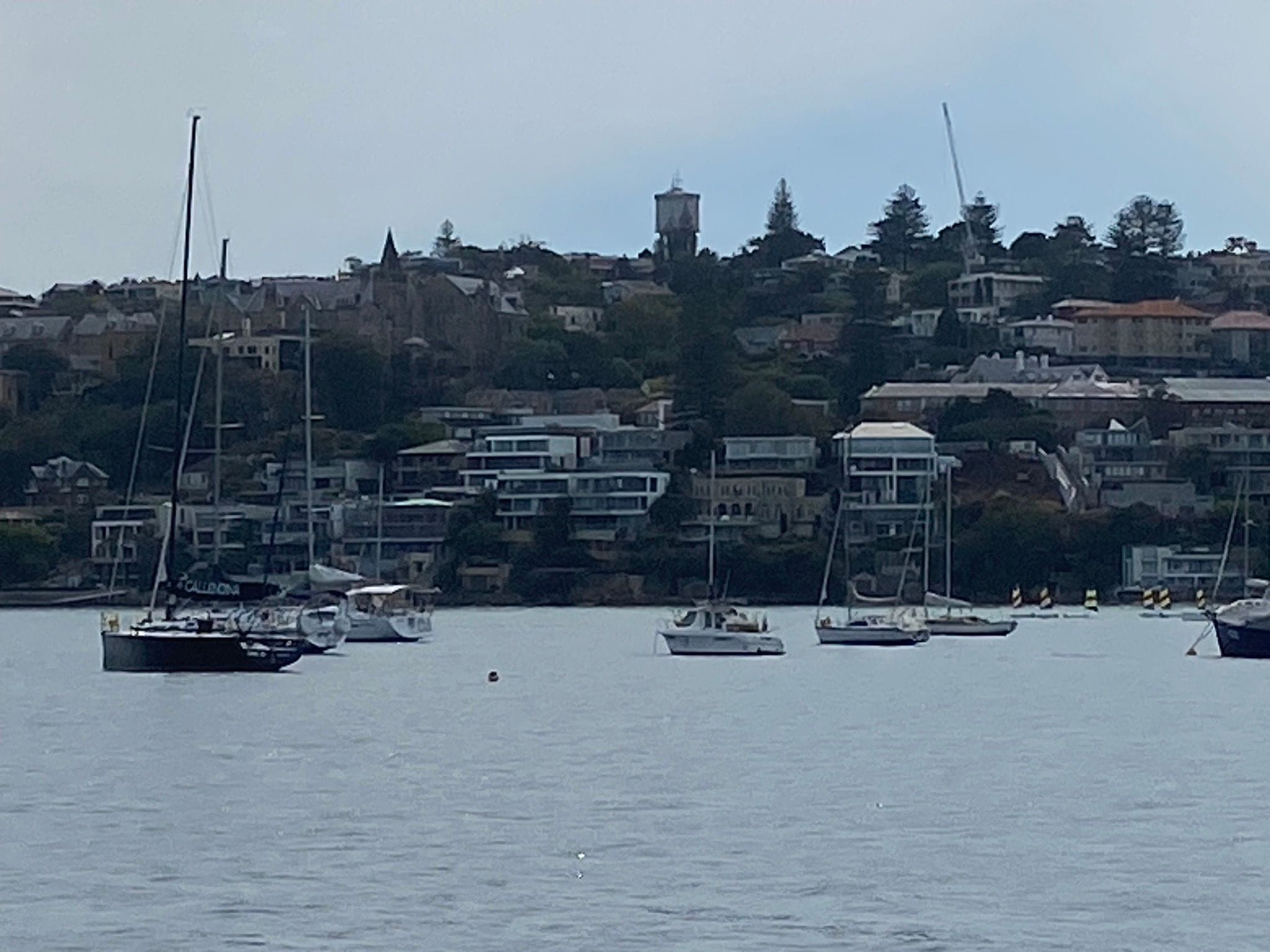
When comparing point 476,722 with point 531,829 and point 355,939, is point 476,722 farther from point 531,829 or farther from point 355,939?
point 355,939

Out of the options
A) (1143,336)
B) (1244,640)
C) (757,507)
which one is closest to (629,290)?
(1143,336)

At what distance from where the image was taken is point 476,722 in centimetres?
4328

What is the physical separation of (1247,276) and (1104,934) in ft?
514

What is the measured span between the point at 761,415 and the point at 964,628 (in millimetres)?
46849

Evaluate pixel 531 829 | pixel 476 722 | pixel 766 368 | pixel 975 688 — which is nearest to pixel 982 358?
pixel 766 368

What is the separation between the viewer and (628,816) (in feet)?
97.6

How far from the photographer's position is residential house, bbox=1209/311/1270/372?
151 metres

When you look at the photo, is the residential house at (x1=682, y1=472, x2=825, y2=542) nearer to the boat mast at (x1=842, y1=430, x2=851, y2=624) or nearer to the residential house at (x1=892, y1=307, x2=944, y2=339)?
the boat mast at (x1=842, y1=430, x2=851, y2=624)

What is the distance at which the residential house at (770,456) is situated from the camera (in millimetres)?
119538

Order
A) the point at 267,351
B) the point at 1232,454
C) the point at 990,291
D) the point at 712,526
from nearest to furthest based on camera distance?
1. the point at 712,526
2. the point at 1232,454
3. the point at 267,351
4. the point at 990,291

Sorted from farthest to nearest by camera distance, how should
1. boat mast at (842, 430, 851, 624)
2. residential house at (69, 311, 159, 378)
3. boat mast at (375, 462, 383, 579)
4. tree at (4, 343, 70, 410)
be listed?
residential house at (69, 311, 159, 378) < tree at (4, 343, 70, 410) < boat mast at (375, 462, 383, 579) < boat mast at (842, 430, 851, 624)

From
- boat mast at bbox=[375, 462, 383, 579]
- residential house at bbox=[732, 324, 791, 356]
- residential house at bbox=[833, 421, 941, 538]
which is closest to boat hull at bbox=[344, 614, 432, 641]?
boat mast at bbox=[375, 462, 383, 579]

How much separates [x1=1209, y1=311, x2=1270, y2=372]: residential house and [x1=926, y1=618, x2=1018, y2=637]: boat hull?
73.7 m

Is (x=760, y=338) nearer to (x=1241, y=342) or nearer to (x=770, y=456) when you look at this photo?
(x=1241, y=342)
